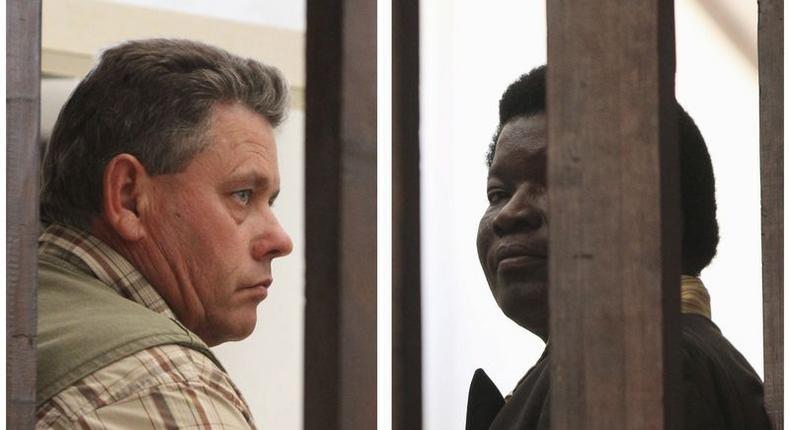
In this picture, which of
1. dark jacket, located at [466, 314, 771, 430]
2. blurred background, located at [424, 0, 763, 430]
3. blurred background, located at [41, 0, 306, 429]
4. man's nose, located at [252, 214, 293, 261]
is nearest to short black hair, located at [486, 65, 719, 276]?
dark jacket, located at [466, 314, 771, 430]

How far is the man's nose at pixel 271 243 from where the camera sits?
176cm

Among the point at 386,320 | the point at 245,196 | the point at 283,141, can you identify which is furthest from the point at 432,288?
the point at 245,196

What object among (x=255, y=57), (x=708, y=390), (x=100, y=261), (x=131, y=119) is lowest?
(x=708, y=390)

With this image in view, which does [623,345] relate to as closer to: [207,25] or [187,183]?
[187,183]

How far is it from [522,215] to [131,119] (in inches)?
19.0

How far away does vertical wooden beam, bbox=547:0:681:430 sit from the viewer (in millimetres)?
1026

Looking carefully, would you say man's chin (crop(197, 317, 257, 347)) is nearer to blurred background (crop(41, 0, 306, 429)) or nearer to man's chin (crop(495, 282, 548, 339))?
man's chin (crop(495, 282, 548, 339))

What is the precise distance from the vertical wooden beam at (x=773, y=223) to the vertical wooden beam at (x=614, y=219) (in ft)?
1.30

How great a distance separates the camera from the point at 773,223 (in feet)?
4.63

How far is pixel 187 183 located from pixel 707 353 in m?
0.63

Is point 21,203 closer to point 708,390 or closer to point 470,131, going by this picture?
point 708,390

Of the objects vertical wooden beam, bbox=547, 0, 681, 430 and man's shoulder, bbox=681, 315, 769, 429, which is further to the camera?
man's shoulder, bbox=681, 315, 769, 429

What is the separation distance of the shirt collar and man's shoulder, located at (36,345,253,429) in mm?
204

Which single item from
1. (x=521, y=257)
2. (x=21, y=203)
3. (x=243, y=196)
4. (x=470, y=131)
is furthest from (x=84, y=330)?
(x=470, y=131)
